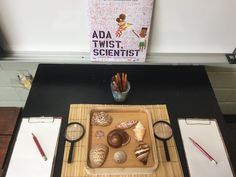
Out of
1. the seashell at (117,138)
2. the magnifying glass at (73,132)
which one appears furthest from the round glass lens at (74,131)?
the seashell at (117,138)

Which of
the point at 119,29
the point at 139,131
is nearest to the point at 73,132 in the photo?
the point at 139,131

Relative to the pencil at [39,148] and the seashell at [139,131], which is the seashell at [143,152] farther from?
the pencil at [39,148]

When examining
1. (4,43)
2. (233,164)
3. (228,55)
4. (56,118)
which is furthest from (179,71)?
(4,43)

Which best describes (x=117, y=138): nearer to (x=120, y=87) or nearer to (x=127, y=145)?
(x=127, y=145)

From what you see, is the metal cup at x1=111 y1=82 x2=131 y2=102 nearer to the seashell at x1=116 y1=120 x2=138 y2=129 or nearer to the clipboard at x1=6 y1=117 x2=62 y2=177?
the seashell at x1=116 y1=120 x2=138 y2=129

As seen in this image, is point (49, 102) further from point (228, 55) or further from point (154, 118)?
point (228, 55)

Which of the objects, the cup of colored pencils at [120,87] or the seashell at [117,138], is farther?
the cup of colored pencils at [120,87]

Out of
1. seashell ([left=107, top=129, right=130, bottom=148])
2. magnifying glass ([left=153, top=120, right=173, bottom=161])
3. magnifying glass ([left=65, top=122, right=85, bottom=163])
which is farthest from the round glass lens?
magnifying glass ([left=153, top=120, right=173, bottom=161])
